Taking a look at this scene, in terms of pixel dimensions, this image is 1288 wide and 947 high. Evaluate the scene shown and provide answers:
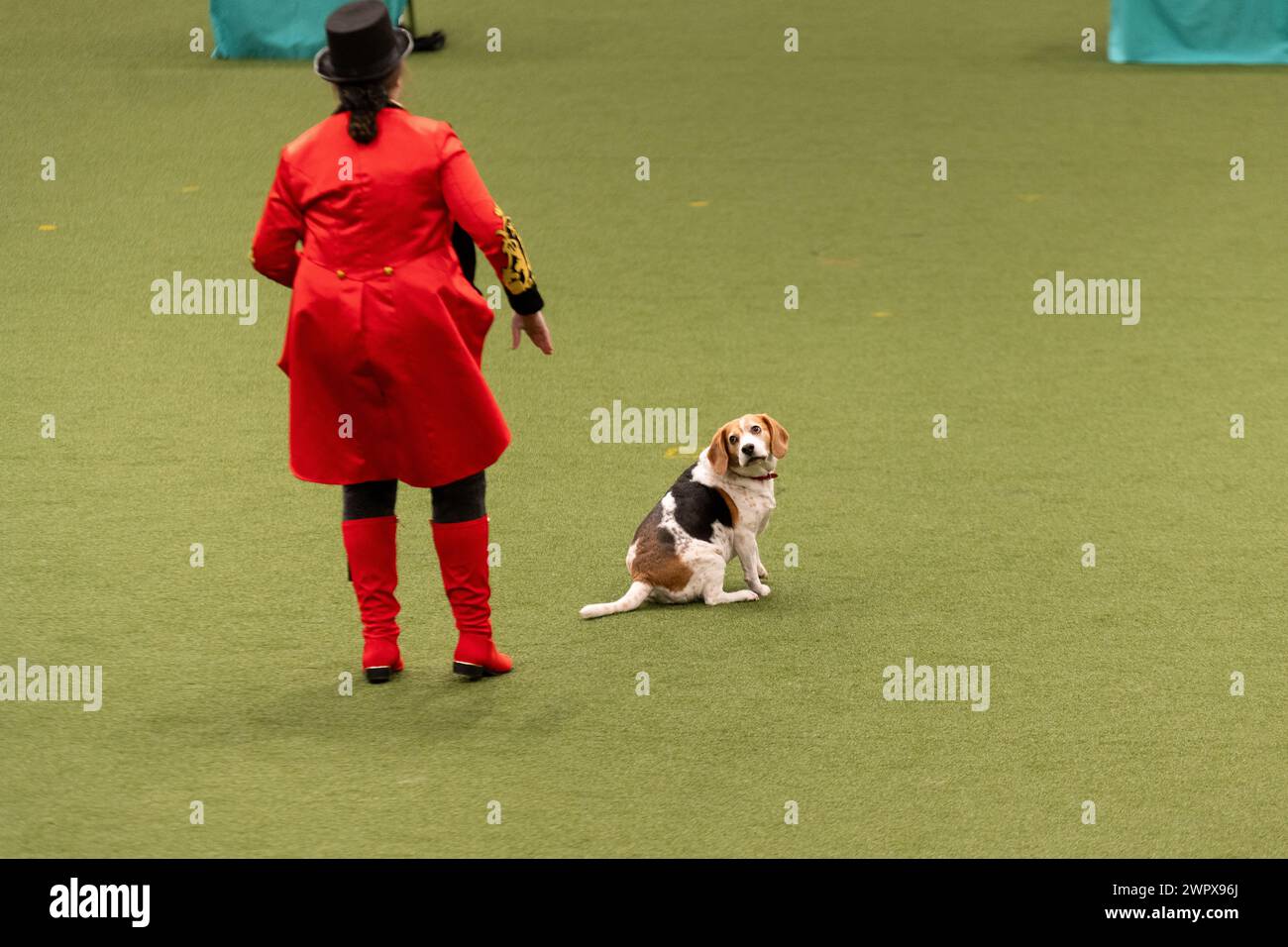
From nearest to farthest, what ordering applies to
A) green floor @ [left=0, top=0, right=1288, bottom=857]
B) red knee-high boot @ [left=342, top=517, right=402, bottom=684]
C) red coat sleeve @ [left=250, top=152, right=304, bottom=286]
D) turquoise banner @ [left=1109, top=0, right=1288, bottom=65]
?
green floor @ [left=0, top=0, right=1288, bottom=857] → red coat sleeve @ [left=250, top=152, right=304, bottom=286] → red knee-high boot @ [left=342, top=517, right=402, bottom=684] → turquoise banner @ [left=1109, top=0, right=1288, bottom=65]

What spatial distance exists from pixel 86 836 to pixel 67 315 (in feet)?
13.7

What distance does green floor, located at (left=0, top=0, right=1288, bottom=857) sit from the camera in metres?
3.89

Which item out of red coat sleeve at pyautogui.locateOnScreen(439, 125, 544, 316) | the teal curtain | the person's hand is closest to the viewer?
red coat sleeve at pyautogui.locateOnScreen(439, 125, 544, 316)

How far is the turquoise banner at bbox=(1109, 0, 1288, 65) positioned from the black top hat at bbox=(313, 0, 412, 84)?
26.8 feet

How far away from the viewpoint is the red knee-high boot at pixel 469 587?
14.2 ft

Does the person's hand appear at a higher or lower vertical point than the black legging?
higher

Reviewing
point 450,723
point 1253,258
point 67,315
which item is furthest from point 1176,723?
point 67,315

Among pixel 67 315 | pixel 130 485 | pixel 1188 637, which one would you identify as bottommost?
pixel 1188 637

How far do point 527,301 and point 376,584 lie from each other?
80 centimetres

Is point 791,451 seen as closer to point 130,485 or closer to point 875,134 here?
point 130,485

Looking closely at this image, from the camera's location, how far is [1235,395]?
6.51 metres

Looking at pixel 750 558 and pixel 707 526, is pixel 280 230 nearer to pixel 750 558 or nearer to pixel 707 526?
pixel 707 526

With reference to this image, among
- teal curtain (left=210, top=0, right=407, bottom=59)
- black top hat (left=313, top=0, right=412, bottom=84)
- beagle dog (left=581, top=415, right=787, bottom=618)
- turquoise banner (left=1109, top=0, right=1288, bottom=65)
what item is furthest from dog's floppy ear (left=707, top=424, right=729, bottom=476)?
turquoise banner (left=1109, top=0, right=1288, bottom=65)

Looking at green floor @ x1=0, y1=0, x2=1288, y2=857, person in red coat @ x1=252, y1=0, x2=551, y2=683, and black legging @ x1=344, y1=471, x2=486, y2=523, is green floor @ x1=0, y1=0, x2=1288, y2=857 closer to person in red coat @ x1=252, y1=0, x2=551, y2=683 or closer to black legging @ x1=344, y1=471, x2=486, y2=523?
black legging @ x1=344, y1=471, x2=486, y2=523
